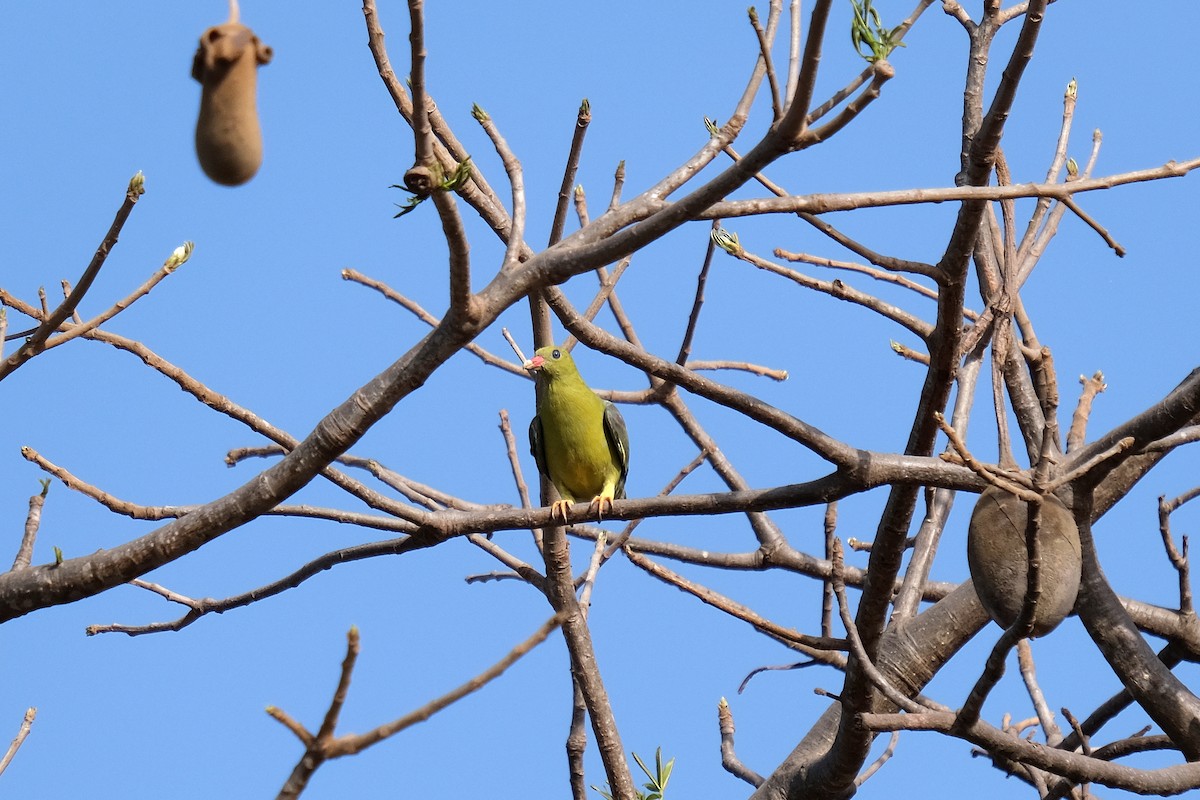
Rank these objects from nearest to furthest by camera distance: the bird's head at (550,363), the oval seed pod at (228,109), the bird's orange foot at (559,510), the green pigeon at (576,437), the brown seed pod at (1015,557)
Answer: the oval seed pod at (228,109) < the brown seed pod at (1015,557) < the bird's orange foot at (559,510) < the bird's head at (550,363) < the green pigeon at (576,437)

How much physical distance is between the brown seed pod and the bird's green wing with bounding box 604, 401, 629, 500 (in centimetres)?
338

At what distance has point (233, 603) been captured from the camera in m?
4.55

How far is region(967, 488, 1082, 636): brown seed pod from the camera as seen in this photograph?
158 inches

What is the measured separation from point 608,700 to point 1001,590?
6.71ft

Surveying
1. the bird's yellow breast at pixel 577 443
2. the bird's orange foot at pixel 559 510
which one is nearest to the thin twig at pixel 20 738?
the bird's orange foot at pixel 559 510

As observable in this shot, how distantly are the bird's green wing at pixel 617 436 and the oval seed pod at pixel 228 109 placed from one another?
5.62m

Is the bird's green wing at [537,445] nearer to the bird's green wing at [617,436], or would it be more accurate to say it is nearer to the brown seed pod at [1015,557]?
the bird's green wing at [617,436]

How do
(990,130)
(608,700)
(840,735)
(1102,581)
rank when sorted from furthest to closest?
(608,700) → (1102,581) → (840,735) → (990,130)

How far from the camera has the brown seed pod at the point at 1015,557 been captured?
401 centimetres

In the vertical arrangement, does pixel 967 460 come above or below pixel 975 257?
below

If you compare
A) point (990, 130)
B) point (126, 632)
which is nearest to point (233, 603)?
point (126, 632)

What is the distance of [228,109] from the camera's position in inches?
71.2

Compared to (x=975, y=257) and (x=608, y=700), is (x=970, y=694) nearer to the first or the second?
(x=608, y=700)

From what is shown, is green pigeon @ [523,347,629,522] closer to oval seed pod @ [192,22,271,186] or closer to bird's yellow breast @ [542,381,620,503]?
bird's yellow breast @ [542,381,620,503]
